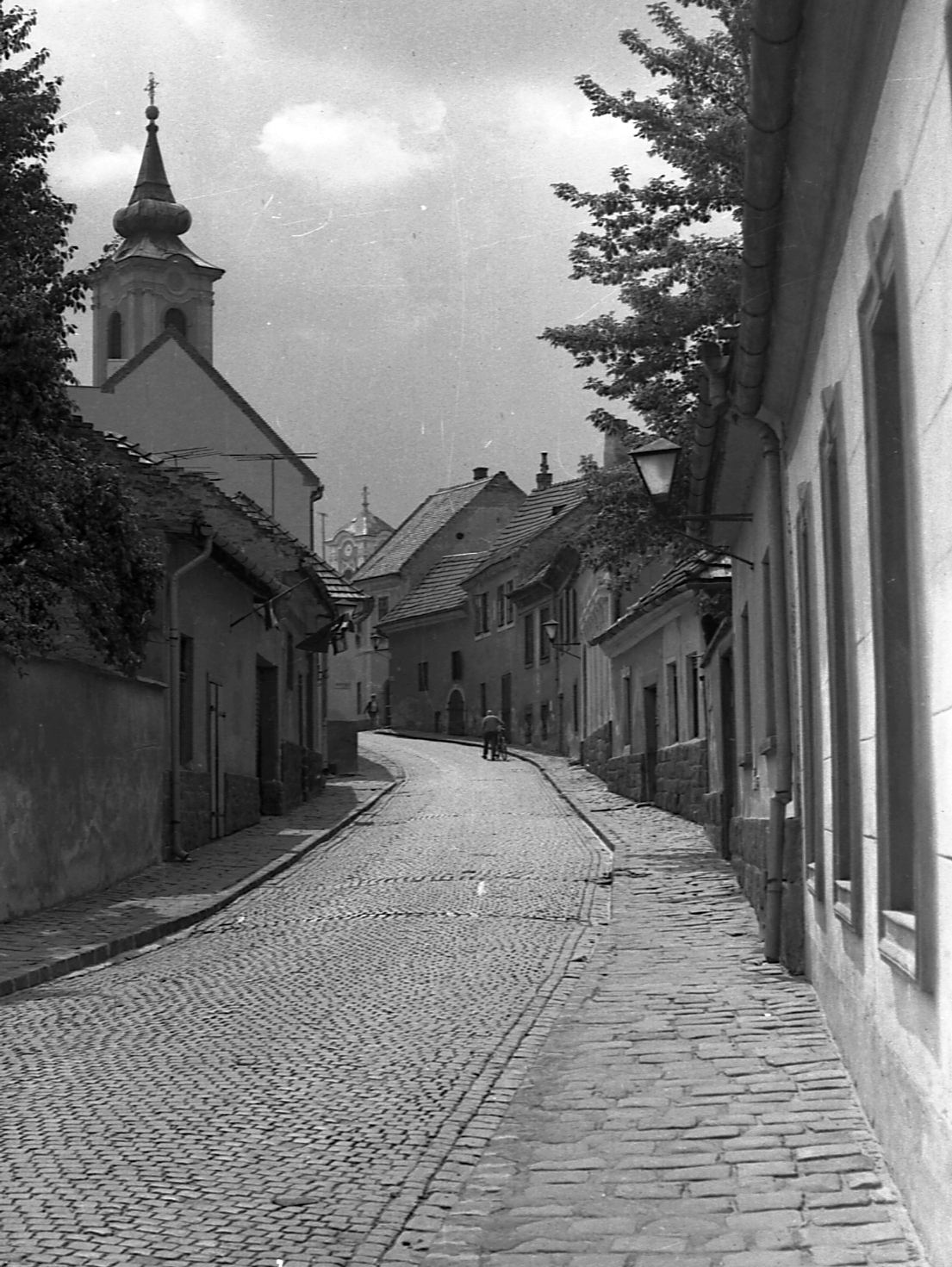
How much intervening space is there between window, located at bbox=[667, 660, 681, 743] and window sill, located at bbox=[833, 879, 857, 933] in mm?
18907

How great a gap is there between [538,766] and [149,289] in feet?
83.3

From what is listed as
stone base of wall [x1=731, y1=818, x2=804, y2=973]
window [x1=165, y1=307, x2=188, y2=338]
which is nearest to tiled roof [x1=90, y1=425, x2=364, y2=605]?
stone base of wall [x1=731, y1=818, x2=804, y2=973]

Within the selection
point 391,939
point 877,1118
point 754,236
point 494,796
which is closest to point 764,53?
point 754,236

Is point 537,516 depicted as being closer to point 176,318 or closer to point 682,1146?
point 176,318

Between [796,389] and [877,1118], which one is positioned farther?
[796,389]

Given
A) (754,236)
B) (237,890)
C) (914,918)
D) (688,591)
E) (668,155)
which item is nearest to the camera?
(914,918)

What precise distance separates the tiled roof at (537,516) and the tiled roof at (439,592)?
385cm

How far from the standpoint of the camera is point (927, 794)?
4535 millimetres

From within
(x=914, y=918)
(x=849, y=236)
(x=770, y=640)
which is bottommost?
(x=914, y=918)

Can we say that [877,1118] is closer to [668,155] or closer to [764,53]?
[764,53]

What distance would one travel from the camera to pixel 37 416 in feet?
48.4

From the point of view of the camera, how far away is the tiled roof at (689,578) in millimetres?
18812

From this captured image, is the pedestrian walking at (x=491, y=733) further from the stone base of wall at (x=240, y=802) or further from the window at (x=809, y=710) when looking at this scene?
the window at (x=809, y=710)

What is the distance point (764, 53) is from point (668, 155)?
13.3m
